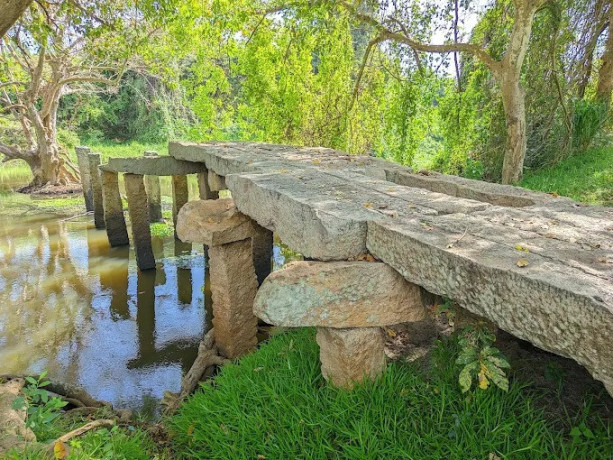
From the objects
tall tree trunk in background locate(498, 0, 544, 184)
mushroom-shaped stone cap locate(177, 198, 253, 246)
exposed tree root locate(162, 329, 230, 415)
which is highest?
tall tree trunk in background locate(498, 0, 544, 184)

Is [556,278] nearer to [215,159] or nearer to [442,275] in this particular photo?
[442,275]

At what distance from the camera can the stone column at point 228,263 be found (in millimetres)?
4395

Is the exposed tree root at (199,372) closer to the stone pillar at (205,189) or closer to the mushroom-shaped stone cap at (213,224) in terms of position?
the mushroom-shaped stone cap at (213,224)

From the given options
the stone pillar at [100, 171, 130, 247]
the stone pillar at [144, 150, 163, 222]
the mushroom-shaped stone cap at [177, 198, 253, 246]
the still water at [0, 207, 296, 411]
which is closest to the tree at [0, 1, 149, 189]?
the stone pillar at [144, 150, 163, 222]

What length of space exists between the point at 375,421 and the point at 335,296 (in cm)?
74

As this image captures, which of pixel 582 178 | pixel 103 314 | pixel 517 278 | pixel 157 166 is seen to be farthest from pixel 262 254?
pixel 582 178

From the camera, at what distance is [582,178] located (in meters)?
7.76

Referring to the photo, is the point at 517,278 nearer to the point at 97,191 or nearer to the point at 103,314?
the point at 103,314

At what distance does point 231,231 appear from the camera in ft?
14.5

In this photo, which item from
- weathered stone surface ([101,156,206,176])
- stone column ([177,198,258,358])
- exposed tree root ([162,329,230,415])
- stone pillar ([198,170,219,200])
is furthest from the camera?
stone pillar ([198,170,219,200])

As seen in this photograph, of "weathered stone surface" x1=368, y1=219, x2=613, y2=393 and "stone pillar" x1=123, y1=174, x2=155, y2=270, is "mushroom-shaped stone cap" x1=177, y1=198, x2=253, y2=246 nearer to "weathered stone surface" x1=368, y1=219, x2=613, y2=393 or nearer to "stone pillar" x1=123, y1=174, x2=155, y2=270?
"weathered stone surface" x1=368, y1=219, x2=613, y2=393

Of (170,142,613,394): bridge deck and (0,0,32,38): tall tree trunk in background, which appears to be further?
(0,0,32,38): tall tree trunk in background

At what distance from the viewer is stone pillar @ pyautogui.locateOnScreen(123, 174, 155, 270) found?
806cm

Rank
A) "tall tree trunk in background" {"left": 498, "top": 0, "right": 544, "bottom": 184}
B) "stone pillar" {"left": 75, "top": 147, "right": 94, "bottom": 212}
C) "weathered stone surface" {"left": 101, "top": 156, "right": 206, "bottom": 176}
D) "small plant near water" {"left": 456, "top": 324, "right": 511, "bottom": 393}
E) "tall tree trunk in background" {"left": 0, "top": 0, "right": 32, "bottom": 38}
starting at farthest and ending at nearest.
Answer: "stone pillar" {"left": 75, "top": 147, "right": 94, "bottom": 212}
"weathered stone surface" {"left": 101, "top": 156, "right": 206, "bottom": 176}
"tall tree trunk in background" {"left": 498, "top": 0, "right": 544, "bottom": 184}
"tall tree trunk in background" {"left": 0, "top": 0, "right": 32, "bottom": 38}
"small plant near water" {"left": 456, "top": 324, "right": 511, "bottom": 393}
